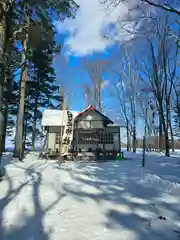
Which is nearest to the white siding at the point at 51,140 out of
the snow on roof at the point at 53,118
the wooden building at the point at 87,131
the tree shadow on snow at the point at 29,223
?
the wooden building at the point at 87,131

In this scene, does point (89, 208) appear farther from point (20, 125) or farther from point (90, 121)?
point (90, 121)

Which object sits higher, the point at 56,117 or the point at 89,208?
the point at 56,117

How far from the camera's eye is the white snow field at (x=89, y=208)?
3.33 m

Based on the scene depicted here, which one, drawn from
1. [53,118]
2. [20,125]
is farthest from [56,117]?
[20,125]

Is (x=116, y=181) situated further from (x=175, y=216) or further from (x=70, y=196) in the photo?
(x=175, y=216)

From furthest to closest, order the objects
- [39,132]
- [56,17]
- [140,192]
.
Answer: [39,132]
[56,17]
[140,192]

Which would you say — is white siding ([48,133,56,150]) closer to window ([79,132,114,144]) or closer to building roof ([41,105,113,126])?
building roof ([41,105,113,126])

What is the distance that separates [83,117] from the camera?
1747cm

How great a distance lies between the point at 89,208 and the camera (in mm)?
4367

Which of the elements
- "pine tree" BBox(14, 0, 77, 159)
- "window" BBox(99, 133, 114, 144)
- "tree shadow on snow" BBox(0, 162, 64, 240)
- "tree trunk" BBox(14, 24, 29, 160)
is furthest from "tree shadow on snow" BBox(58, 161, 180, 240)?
"window" BBox(99, 133, 114, 144)

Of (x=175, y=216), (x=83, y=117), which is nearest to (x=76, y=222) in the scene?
(x=175, y=216)

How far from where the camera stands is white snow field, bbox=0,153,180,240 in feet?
10.9

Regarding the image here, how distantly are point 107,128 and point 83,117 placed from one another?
7.63ft

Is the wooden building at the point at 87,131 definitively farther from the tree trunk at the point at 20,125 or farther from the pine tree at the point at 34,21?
the pine tree at the point at 34,21
